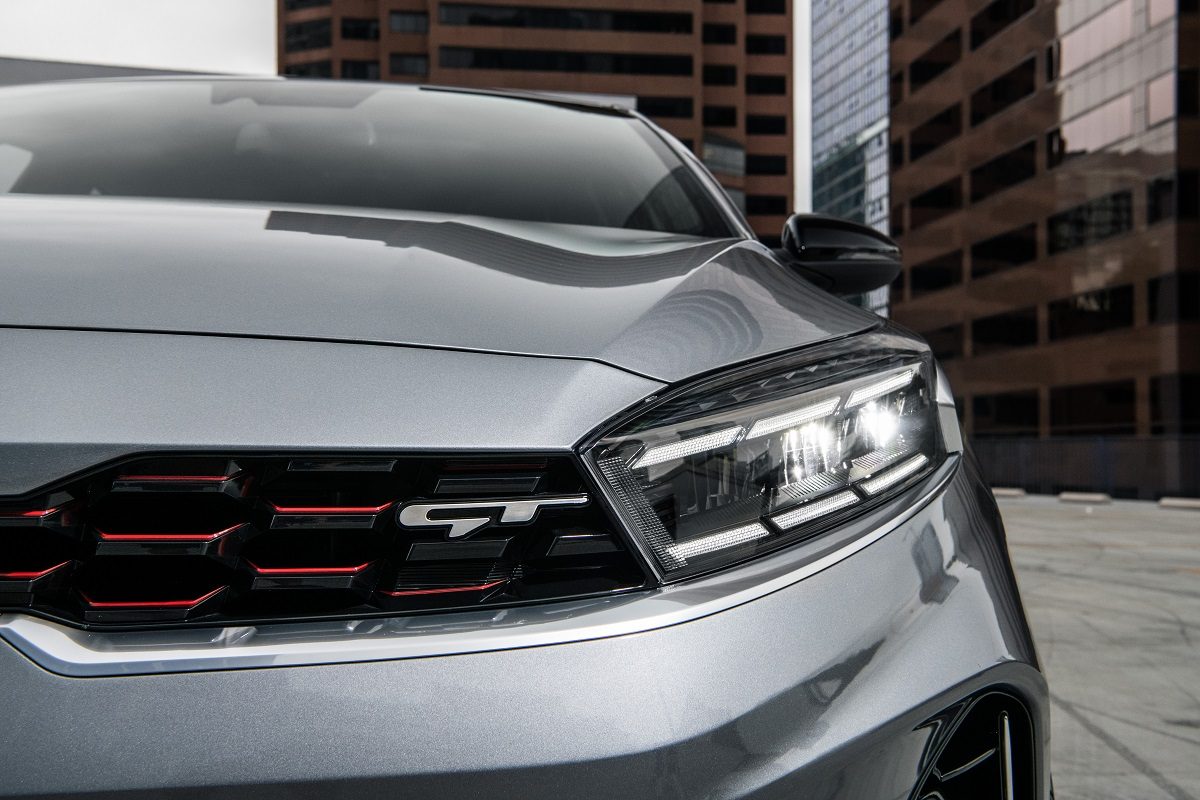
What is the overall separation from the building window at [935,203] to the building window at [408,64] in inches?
1466

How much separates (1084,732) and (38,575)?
3205 millimetres

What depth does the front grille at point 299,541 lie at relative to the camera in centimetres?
89

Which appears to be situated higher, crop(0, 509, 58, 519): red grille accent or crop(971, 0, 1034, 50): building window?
crop(971, 0, 1034, 50): building window

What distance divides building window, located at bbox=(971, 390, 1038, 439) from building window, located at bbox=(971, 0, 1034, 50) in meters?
14.1

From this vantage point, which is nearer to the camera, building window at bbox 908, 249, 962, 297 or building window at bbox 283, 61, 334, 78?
building window at bbox 908, 249, 962, 297

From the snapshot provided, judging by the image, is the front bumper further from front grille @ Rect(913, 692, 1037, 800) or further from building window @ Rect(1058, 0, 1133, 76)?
building window @ Rect(1058, 0, 1133, 76)

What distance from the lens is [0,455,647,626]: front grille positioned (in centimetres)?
89

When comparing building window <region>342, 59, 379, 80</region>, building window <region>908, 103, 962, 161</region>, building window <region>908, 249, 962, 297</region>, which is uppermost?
building window <region>342, 59, 379, 80</region>

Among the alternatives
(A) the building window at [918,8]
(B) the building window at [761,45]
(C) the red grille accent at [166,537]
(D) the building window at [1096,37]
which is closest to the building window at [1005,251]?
(D) the building window at [1096,37]

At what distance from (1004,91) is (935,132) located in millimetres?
5692

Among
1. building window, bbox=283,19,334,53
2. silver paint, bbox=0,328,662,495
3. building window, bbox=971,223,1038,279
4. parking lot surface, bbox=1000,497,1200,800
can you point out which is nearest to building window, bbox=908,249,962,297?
building window, bbox=971,223,1038,279

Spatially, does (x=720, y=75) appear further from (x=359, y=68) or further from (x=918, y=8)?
(x=359, y=68)

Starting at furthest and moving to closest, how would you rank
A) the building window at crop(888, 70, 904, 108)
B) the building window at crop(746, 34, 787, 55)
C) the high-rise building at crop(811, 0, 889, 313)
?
the high-rise building at crop(811, 0, 889, 313) → the building window at crop(746, 34, 787, 55) → the building window at crop(888, 70, 904, 108)

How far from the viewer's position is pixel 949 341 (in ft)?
145
